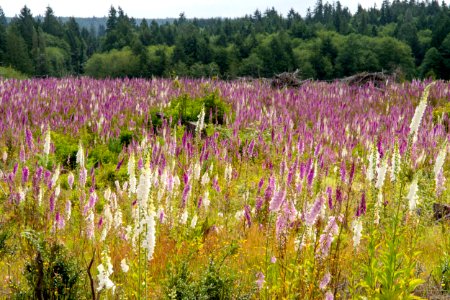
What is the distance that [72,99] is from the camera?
13141mm

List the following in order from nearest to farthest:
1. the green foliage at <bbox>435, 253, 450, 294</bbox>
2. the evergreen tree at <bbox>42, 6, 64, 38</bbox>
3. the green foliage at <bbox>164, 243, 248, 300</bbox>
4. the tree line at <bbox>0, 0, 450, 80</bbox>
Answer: the green foliage at <bbox>164, 243, 248, 300</bbox>, the green foliage at <bbox>435, 253, 450, 294</bbox>, the tree line at <bbox>0, 0, 450, 80</bbox>, the evergreen tree at <bbox>42, 6, 64, 38</bbox>

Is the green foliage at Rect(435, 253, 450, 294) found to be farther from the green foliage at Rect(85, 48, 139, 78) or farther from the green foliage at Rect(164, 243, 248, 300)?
the green foliage at Rect(85, 48, 139, 78)

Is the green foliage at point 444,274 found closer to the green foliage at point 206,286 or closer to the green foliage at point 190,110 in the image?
the green foliage at point 206,286

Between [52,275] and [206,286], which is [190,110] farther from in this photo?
[206,286]

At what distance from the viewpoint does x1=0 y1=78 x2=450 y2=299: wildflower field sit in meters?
3.12

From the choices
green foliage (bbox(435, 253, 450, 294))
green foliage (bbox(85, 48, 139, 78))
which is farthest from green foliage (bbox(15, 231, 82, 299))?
green foliage (bbox(85, 48, 139, 78))

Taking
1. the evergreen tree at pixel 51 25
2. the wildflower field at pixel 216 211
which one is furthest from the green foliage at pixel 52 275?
the evergreen tree at pixel 51 25

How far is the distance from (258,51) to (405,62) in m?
30.5

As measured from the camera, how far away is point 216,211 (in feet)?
19.4

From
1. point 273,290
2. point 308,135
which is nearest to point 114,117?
point 308,135

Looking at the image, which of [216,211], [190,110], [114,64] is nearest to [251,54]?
[114,64]

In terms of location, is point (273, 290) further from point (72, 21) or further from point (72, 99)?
point (72, 21)

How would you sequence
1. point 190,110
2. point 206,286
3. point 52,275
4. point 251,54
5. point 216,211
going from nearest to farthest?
point 206,286 → point 52,275 → point 216,211 → point 190,110 → point 251,54

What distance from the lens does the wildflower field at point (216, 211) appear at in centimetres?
312
